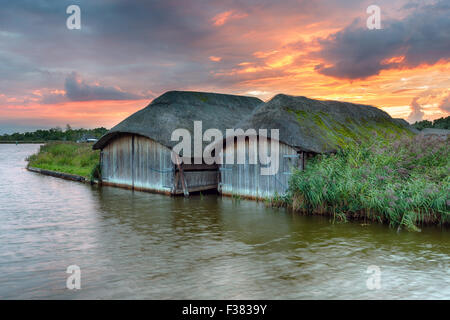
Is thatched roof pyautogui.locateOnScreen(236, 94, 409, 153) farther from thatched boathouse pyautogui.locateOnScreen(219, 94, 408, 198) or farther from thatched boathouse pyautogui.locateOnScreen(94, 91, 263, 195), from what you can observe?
thatched boathouse pyautogui.locateOnScreen(94, 91, 263, 195)

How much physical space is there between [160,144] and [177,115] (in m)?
2.02

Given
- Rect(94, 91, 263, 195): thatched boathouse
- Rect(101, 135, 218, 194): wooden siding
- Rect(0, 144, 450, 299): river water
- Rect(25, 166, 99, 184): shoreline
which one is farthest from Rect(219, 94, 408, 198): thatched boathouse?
Rect(25, 166, 99, 184): shoreline

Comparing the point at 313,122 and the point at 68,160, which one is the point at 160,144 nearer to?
the point at 313,122

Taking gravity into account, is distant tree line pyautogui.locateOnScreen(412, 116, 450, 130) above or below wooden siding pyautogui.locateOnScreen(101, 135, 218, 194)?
above

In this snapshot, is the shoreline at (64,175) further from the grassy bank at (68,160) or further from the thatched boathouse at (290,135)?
the thatched boathouse at (290,135)

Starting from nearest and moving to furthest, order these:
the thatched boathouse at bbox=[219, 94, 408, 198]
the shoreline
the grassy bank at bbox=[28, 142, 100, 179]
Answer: the thatched boathouse at bbox=[219, 94, 408, 198]
the shoreline
the grassy bank at bbox=[28, 142, 100, 179]

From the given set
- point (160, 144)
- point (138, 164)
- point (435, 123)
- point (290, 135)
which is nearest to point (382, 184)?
point (290, 135)

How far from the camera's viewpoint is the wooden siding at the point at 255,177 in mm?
14742

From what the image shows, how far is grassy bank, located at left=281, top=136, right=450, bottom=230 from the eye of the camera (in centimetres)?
1086

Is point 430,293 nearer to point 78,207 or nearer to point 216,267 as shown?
point 216,267

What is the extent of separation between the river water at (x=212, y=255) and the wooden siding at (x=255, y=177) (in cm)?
150

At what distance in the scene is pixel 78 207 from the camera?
15.0m

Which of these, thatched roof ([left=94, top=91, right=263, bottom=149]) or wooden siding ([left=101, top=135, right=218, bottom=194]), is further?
thatched roof ([left=94, top=91, right=263, bottom=149])

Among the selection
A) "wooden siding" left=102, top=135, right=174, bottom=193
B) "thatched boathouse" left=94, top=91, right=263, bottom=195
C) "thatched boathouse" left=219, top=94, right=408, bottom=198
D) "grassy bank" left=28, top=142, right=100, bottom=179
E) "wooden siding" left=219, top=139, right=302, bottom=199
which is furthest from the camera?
"grassy bank" left=28, top=142, right=100, bottom=179
